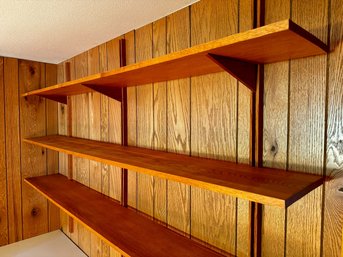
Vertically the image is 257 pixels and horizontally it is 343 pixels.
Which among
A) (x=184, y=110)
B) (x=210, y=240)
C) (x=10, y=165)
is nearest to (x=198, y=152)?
(x=184, y=110)

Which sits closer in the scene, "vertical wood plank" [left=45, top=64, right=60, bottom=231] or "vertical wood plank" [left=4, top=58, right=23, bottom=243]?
"vertical wood plank" [left=4, top=58, right=23, bottom=243]

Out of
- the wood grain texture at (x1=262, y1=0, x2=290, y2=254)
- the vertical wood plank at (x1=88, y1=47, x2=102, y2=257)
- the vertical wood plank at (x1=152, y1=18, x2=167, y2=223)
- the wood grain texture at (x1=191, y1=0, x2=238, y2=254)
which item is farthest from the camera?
the vertical wood plank at (x1=88, y1=47, x2=102, y2=257)

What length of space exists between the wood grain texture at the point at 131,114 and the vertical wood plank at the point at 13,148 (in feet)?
4.14

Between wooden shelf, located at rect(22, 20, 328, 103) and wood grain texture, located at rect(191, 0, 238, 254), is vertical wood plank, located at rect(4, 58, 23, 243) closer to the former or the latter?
wooden shelf, located at rect(22, 20, 328, 103)

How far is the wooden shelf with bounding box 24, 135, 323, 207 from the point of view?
550 mm

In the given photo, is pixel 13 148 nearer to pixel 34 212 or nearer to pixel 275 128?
pixel 34 212

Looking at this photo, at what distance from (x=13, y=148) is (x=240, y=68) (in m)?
2.08

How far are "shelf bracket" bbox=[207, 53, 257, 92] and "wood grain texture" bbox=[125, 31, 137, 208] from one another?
715 millimetres

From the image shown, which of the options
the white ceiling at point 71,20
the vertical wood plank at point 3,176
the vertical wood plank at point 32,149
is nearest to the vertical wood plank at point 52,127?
the vertical wood plank at point 32,149

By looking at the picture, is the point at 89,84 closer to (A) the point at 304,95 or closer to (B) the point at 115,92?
(B) the point at 115,92

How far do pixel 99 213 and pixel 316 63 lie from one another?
1273 millimetres

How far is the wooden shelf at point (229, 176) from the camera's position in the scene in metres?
0.55

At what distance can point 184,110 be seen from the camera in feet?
3.57

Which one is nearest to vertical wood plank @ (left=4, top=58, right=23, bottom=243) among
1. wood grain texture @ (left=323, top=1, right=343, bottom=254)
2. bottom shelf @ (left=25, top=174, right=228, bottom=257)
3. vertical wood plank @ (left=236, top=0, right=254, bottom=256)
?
bottom shelf @ (left=25, top=174, right=228, bottom=257)
